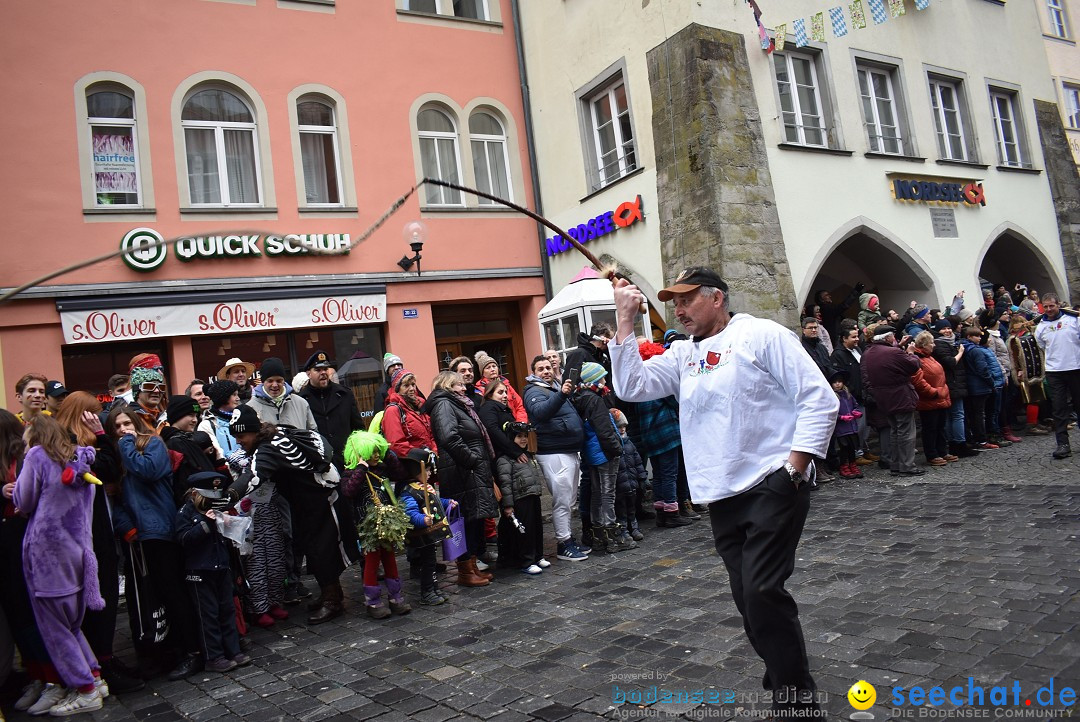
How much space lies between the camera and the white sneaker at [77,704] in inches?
176

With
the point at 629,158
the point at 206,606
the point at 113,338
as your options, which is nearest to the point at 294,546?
the point at 206,606

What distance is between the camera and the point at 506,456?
6961 millimetres

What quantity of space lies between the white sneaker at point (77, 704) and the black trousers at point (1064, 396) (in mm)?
9942

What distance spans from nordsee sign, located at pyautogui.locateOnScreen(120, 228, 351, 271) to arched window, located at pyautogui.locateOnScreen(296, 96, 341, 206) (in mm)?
884

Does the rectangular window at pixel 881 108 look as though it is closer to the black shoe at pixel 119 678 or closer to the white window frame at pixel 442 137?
the white window frame at pixel 442 137

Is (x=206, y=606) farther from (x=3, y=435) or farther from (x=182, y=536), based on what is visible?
(x=3, y=435)

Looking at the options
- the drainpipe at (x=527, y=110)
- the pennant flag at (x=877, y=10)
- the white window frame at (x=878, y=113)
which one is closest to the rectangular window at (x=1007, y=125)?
the white window frame at (x=878, y=113)

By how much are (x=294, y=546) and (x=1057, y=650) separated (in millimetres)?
5087

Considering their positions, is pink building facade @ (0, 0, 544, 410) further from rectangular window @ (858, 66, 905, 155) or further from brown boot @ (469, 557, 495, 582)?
rectangular window @ (858, 66, 905, 155)

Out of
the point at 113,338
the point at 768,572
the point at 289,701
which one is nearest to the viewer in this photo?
the point at 768,572

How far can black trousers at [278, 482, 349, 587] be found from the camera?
5.87m

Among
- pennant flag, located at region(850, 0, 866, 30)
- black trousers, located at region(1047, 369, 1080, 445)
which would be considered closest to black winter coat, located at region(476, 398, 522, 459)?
black trousers, located at region(1047, 369, 1080, 445)

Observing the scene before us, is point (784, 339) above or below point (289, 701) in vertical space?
above

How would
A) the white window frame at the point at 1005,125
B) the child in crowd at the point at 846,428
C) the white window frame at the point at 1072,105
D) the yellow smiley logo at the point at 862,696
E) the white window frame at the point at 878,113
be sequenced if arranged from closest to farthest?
the yellow smiley logo at the point at 862,696 < the child in crowd at the point at 846,428 < the white window frame at the point at 878,113 < the white window frame at the point at 1005,125 < the white window frame at the point at 1072,105
